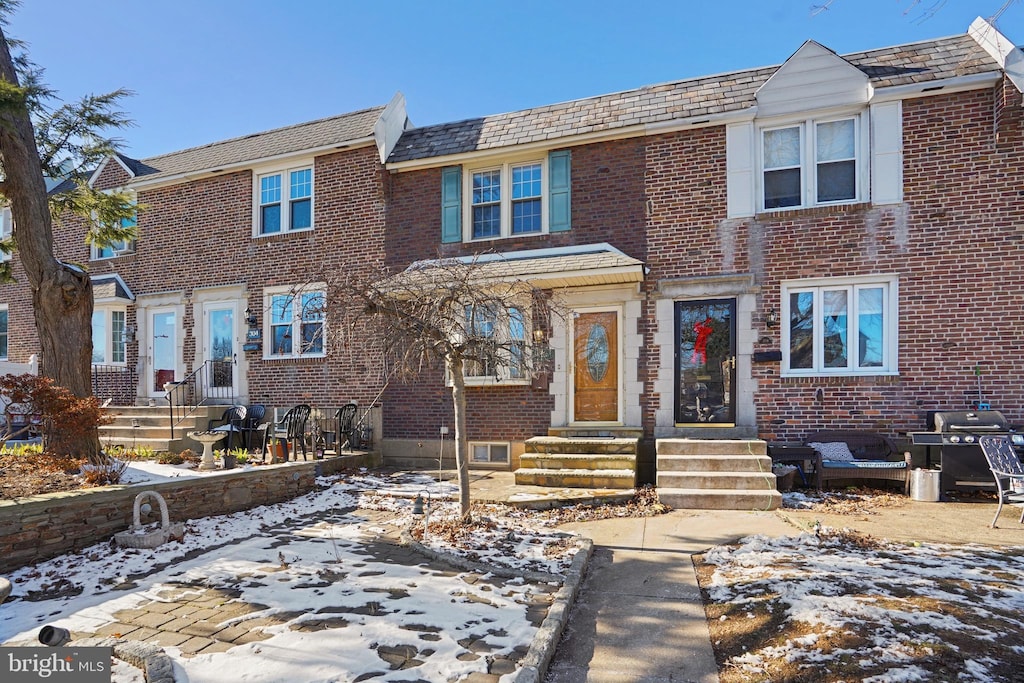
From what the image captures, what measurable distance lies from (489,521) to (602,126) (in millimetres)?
7384

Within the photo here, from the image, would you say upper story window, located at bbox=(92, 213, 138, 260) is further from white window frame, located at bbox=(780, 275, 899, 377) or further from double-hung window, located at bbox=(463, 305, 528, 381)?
white window frame, located at bbox=(780, 275, 899, 377)

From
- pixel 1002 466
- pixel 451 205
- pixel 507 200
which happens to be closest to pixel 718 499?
pixel 1002 466

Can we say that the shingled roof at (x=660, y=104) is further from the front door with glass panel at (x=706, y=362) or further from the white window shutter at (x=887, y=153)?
the front door with glass panel at (x=706, y=362)

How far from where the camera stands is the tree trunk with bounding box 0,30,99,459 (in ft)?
24.5

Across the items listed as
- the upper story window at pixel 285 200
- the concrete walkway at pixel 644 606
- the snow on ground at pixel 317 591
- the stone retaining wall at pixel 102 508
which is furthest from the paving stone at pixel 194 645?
the upper story window at pixel 285 200

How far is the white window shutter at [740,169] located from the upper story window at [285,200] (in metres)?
8.64

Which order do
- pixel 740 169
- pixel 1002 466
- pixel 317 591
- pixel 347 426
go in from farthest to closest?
1. pixel 347 426
2. pixel 740 169
3. pixel 1002 466
4. pixel 317 591

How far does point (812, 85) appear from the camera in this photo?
9.41 metres

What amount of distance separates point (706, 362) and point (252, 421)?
912 cm

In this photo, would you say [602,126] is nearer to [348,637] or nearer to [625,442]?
[625,442]

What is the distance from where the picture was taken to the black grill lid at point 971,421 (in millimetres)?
7875

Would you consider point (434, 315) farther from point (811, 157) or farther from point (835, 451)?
point (811, 157)

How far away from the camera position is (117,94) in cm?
914

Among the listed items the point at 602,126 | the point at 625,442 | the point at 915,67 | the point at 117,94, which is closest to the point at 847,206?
the point at 915,67
